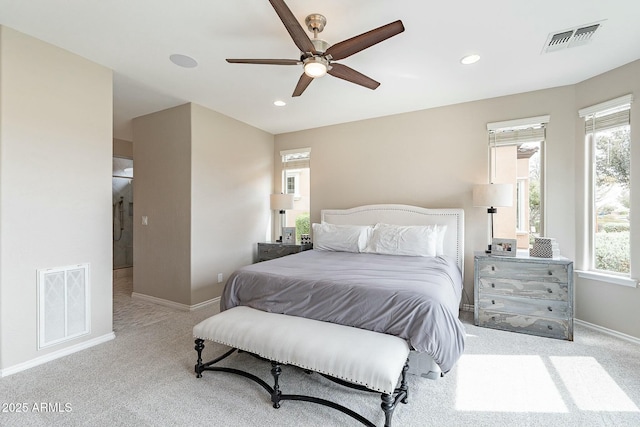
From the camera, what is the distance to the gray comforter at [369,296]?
1935 mm

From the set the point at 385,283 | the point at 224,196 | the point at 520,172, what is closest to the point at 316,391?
the point at 385,283

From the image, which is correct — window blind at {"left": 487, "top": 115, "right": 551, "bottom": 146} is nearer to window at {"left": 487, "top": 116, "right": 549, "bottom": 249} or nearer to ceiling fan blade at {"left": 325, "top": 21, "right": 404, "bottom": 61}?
window at {"left": 487, "top": 116, "right": 549, "bottom": 249}

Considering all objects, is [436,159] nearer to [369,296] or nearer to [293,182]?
[293,182]

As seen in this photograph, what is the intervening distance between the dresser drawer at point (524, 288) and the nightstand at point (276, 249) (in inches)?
95.3

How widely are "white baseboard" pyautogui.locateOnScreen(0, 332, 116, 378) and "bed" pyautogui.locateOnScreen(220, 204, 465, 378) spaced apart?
134 centimetres

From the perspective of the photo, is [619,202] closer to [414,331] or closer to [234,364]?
[414,331]

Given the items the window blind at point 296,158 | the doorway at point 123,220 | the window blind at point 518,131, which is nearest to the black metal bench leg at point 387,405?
the window blind at point 518,131

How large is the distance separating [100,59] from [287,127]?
106 inches

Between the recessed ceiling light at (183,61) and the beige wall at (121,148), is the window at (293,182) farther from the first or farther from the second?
the beige wall at (121,148)

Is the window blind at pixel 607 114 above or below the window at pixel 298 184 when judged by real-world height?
above

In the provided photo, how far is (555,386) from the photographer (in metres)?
2.14

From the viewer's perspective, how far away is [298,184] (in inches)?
211

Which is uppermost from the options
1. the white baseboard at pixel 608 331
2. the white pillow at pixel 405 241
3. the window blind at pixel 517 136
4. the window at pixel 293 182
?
the window blind at pixel 517 136

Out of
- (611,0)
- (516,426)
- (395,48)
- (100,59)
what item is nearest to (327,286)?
(516,426)
